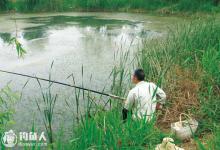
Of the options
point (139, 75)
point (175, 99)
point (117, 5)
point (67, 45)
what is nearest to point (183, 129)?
point (139, 75)

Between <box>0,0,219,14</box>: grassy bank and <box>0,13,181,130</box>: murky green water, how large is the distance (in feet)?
2.34

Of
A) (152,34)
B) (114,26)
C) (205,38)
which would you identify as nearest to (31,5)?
(114,26)

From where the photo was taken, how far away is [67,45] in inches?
351

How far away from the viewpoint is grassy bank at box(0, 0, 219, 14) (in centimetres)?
1325

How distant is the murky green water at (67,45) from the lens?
543 cm

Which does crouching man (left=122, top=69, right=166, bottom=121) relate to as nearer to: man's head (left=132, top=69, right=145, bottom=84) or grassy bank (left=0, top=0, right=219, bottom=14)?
man's head (left=132, top=69, right=145, bottom=84)

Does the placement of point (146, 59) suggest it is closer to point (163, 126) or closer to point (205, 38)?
point (205, 38)

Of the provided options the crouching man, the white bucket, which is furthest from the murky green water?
the white bucket

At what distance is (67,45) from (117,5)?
6.64 meters

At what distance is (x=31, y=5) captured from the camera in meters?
16.1

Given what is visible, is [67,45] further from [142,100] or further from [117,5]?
[117,5]

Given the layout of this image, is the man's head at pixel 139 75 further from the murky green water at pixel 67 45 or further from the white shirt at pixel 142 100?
the murky green water at pixel 67 45

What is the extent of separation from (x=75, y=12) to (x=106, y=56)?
831cm

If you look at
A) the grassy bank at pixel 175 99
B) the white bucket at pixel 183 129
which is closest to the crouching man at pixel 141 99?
the grassy bank at pixel 175 99
